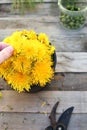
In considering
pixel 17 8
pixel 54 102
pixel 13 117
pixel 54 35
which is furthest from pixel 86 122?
pixel 17 8

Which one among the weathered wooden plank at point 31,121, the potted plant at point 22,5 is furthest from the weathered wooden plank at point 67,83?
the potted plant at point 22,5

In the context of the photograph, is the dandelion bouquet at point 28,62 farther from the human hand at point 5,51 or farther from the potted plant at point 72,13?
the potted plant at point 72,13

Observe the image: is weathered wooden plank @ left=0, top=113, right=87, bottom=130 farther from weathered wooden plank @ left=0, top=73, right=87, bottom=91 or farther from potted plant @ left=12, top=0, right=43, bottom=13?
potted plant @ left=12, top=0, right=43, bottom=13

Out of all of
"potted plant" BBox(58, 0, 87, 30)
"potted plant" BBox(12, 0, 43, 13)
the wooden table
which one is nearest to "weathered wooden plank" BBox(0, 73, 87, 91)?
the wooden table

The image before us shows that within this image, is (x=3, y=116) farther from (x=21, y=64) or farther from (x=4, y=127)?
(x=21, y=64)

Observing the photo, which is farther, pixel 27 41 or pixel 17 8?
pixel 17 8

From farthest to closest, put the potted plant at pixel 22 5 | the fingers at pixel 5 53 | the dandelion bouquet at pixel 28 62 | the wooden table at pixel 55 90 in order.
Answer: the potted plant at pixel 22 5 → the wooden table at pixel 55 90 → the dandelion bouquet at pixel 28 62 → the fingers at pixel 5 53

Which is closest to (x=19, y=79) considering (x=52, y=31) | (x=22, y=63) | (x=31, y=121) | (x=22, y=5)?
(x=22, y=63)

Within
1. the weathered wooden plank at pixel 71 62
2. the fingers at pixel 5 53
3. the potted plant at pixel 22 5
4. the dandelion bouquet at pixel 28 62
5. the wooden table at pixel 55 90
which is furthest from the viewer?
the potted plant at pixel 22 5
